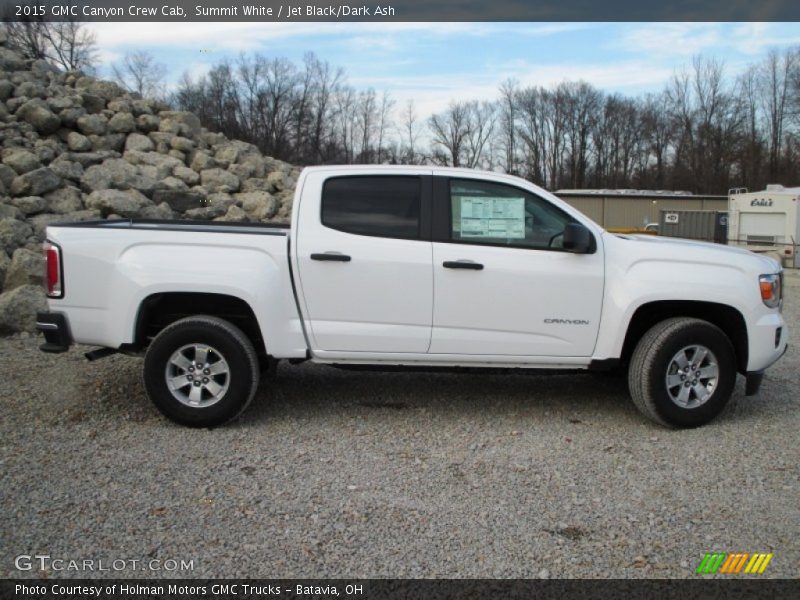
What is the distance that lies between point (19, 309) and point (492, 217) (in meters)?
5.65

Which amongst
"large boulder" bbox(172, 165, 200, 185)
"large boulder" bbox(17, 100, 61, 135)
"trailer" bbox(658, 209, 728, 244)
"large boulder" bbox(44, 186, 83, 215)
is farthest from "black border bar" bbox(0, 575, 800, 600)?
"trailer" bbox(658, 209, 728, 244)

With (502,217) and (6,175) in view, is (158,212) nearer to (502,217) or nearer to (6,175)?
(6,175)

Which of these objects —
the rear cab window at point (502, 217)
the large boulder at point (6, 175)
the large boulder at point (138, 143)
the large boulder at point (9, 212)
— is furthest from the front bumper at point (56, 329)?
the large boulder at point (138, 143)

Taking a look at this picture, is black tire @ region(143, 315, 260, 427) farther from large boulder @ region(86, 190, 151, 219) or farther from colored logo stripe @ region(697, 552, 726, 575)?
large boulder @ region(86, 190, 151, 219)

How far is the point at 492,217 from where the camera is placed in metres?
5.41

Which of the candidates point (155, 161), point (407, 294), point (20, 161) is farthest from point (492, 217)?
point (155, 161)

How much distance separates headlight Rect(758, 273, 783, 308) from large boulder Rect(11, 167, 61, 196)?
38.7 feet

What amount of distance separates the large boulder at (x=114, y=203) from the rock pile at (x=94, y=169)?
0.02m

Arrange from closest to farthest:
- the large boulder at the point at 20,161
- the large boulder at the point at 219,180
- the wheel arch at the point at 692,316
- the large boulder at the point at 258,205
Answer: the wheel arch at the point at 692,316, the large boulder at the point at 20,161, the large boulder at the point at 258,205, the large boulder at the point at 219,180

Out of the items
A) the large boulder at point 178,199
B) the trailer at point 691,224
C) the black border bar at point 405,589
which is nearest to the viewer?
the black border bar at point 405,589

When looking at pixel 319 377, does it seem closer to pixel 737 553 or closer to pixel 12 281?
pixel 737 553

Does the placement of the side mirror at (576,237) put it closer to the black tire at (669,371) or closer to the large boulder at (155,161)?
the black tire at (669,371)

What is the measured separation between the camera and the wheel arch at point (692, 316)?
5.47m

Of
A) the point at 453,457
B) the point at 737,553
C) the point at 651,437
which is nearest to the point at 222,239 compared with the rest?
the point at 453,457
